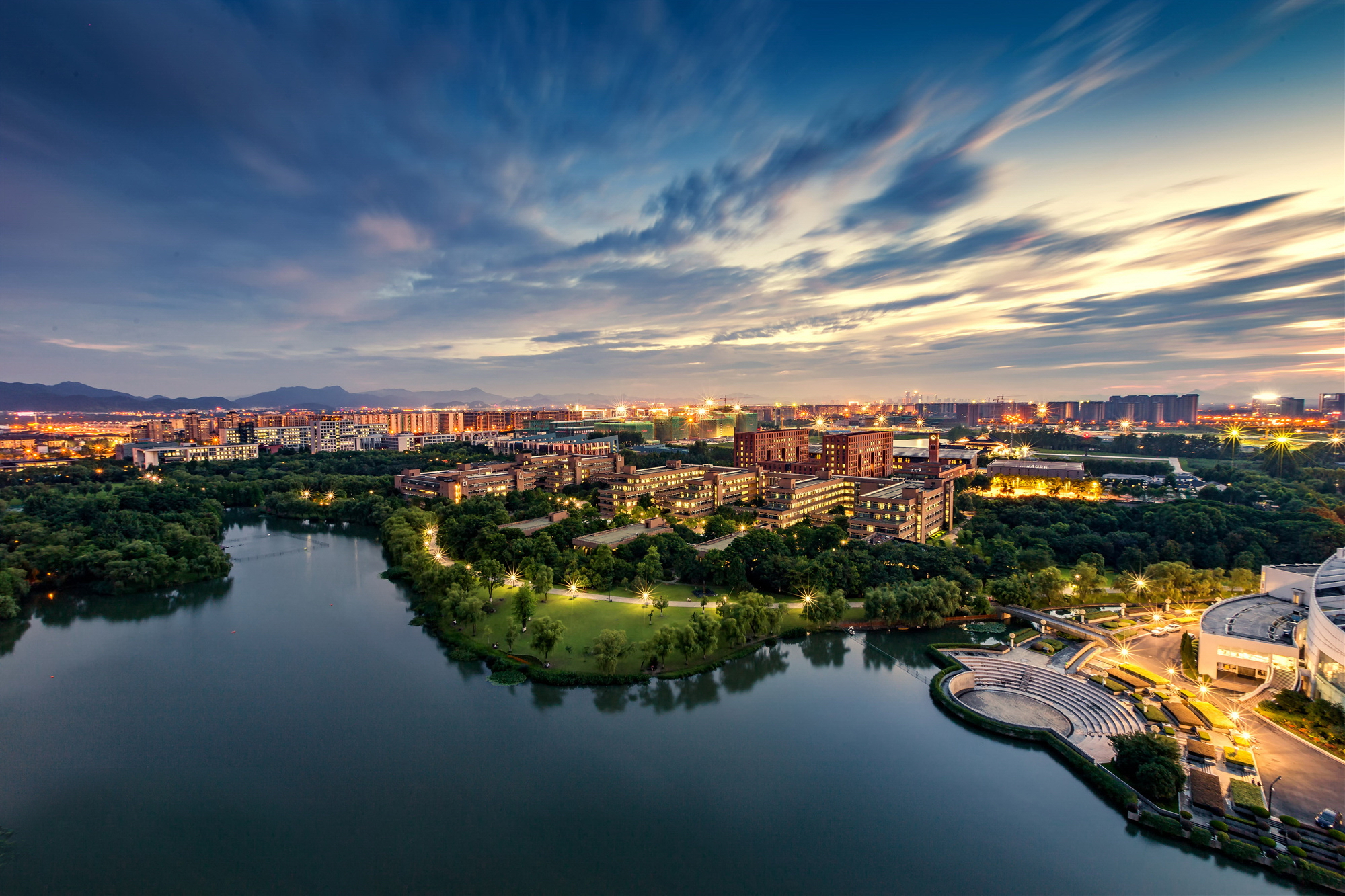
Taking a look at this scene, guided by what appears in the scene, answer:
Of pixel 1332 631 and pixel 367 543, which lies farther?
pixel 367 543

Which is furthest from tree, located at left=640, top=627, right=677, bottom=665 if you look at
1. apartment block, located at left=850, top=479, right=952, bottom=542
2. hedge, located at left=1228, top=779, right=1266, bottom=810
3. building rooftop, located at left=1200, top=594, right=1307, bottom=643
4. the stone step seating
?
apartment block, located at left=850, top=479, right=952, bottom=542

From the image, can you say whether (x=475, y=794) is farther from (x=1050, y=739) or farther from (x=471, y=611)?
(x=1050, y=739)

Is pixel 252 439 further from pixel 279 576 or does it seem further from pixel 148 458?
pixel 279 576

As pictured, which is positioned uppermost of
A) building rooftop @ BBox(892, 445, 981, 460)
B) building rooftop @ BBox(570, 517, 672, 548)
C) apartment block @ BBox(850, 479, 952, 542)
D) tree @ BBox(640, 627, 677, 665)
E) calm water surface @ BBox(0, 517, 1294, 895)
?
building rooftop @ BBox(892, 445, 981, 460)

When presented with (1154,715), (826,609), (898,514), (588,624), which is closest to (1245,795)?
(1154,715)

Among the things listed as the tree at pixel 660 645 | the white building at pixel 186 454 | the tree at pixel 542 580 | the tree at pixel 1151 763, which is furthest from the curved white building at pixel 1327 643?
the white building at pixel 186 454

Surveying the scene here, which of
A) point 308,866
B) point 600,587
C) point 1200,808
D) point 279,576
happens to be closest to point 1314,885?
point 1200,808

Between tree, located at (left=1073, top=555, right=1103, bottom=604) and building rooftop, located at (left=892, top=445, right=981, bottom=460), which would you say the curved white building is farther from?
building rooftop, located at (left=892, top=445, right=981, bottom=460)
